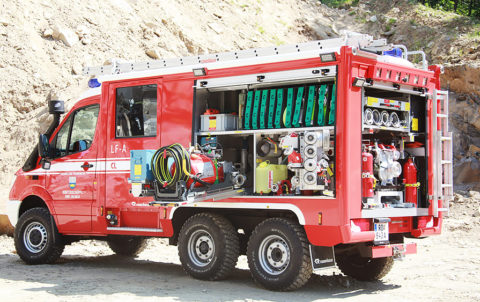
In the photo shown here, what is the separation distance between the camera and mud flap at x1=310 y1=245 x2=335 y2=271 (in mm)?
8203

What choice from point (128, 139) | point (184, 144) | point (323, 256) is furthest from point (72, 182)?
point (323, 256)

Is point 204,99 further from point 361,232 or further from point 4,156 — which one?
point 4,156

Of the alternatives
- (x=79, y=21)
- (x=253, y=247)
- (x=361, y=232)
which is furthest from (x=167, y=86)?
(x=79, y=21)

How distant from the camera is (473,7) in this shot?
30188 mm

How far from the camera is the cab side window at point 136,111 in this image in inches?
393

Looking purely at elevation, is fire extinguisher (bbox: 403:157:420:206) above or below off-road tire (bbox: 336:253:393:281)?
above

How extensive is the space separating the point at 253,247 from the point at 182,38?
16.7m

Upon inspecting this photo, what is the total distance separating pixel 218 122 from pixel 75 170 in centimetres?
293

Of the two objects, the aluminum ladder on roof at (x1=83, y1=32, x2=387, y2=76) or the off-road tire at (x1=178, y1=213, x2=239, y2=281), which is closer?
the aluminum ladder on roof at (x1=83, y1=32, x2=387, y2=76)

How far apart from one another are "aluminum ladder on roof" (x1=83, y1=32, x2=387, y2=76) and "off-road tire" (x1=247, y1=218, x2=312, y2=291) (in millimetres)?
2235

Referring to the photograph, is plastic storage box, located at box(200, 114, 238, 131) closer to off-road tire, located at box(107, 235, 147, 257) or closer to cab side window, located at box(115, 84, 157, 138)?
cab side window, located at box(115, 84, 157, 138)

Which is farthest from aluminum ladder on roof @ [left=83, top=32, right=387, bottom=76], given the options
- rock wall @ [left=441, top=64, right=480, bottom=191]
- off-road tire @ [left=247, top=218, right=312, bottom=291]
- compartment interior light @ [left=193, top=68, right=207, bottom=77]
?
rock wall @ [left=441, top=64, right=480, bottom=191]

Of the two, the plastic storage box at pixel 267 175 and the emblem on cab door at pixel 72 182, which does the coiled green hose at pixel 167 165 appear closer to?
the plastic storage box at pixel 267 175

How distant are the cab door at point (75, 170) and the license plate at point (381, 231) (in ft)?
15.2
